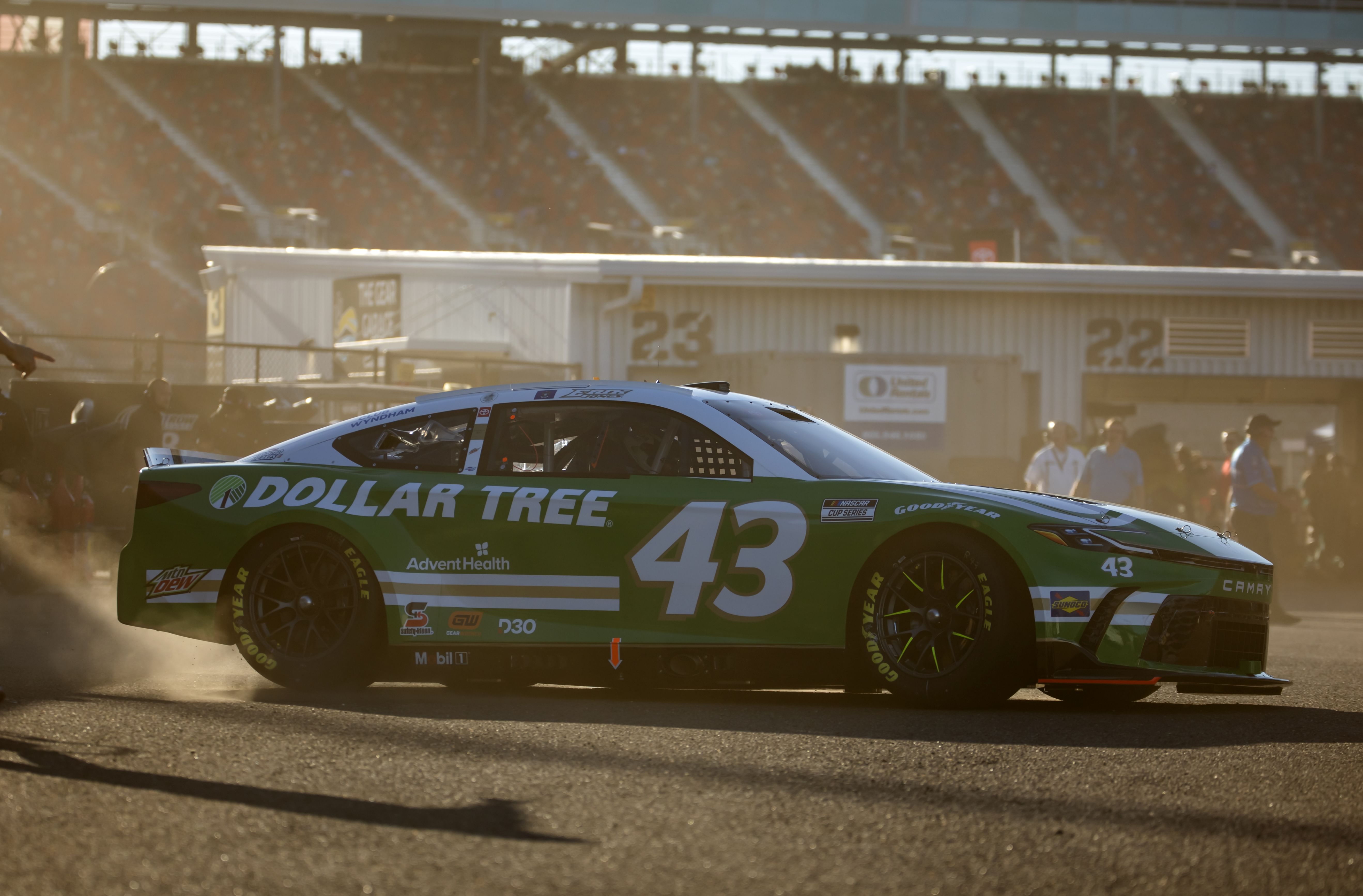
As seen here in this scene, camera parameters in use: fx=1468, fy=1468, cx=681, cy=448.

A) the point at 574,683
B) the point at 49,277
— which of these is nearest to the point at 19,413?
the point at 574,683

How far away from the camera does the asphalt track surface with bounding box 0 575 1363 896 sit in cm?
306

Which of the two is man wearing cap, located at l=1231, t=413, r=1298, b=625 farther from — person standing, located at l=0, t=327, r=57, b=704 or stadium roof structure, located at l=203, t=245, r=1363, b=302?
stadium roof structure, located at l=203, t=245, r=1363, b=302

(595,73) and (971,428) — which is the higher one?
(595,73)

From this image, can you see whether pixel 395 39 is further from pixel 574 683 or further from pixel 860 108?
pixel 574 683

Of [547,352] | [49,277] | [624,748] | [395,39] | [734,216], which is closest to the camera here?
[624,748]

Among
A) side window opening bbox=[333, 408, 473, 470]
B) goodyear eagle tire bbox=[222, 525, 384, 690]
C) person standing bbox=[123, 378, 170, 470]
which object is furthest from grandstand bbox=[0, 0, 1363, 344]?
goodyear eagle tire bbox=[222, 525, 384, 690]

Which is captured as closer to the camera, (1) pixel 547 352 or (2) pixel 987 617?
(2) pixel 987 617

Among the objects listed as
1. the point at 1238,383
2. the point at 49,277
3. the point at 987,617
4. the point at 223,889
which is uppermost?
the point at 49,277

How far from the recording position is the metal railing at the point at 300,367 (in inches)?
609

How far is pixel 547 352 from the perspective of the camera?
21797mm

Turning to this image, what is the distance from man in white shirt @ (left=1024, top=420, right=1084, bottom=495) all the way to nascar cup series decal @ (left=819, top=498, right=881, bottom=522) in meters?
7.68

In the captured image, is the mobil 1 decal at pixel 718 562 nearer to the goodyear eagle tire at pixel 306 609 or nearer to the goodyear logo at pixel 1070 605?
the goodyear logo at pixel 1070 605

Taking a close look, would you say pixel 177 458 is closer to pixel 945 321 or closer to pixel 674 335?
pixel 674 335

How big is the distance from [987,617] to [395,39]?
140 feet
